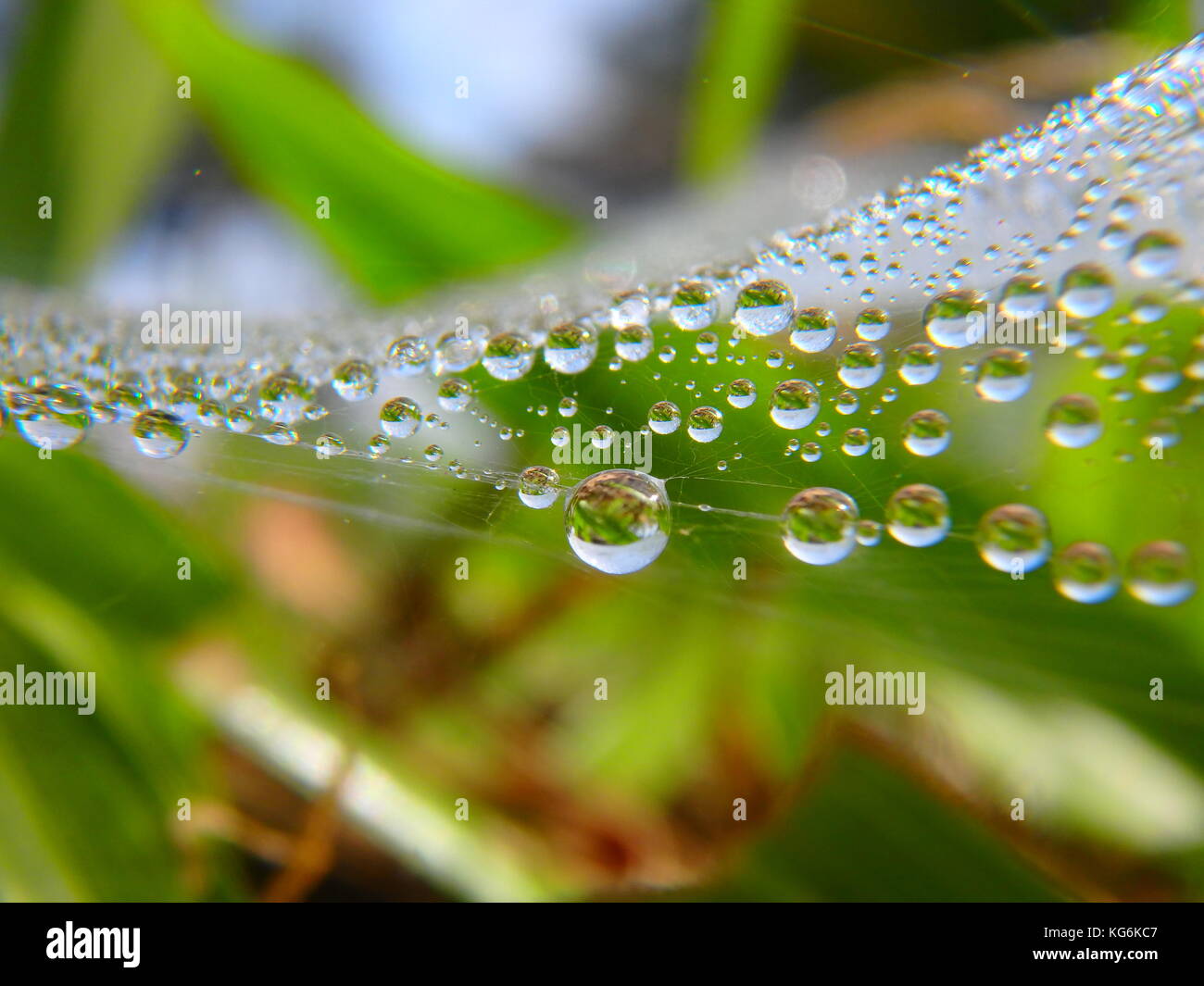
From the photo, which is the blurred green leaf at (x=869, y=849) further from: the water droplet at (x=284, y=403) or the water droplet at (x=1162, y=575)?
the water droplet at (x=284, y=403)

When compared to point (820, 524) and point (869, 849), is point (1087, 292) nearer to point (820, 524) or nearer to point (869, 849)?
point (820, 524)

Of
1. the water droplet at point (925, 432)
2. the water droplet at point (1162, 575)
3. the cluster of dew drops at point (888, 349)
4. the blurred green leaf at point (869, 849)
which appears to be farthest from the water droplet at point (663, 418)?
the blurred green leaf at point (869, 849)

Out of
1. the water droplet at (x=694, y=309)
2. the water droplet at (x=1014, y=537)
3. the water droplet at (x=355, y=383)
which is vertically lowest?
the water droplet at (x=1014, y=537)

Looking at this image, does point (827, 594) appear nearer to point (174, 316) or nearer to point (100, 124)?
point (174, 316)

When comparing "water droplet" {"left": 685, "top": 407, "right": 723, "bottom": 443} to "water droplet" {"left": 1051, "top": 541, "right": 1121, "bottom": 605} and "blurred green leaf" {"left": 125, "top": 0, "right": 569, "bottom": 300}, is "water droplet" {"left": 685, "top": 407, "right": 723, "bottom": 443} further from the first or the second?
"blurred green leaf" {"left": 125, "top": 0, "right": 569, "bottom": 300}

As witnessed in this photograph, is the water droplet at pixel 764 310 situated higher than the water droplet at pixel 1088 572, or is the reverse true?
the water droplet at pixel 764 310

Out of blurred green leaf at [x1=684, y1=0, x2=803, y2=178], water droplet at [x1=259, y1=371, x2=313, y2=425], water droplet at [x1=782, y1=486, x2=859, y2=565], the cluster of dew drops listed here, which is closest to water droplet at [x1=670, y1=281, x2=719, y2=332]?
the cluster of dew drops

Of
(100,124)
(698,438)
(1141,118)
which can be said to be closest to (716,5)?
(100,124)
